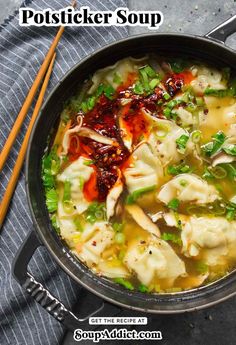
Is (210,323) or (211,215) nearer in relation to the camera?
(211,215)

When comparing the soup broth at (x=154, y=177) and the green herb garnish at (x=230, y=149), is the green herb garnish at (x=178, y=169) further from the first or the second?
the green herb garnish at (x=230, y=149)

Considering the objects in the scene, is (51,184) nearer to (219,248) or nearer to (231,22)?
(219,248)

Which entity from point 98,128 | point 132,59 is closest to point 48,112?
point 98,128

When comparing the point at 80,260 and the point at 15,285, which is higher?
the point at 80,260

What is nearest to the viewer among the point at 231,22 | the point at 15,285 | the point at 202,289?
the point at 231,22

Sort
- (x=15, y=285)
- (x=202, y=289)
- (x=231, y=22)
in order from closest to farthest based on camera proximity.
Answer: (x=231, y=22) → (x=202, y=289) → (x=15, y=285)

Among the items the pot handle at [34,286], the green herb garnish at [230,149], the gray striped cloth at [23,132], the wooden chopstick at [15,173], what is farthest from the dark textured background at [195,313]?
the green herb garnish at [230,149]

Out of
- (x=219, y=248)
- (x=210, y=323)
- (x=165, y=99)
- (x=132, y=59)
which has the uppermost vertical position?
(x=132, y=59)

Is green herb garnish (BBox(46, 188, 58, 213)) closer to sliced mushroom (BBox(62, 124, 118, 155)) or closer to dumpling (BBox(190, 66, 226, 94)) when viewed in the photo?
sliced mushroom (BBox(62, 124, 118, 155))
